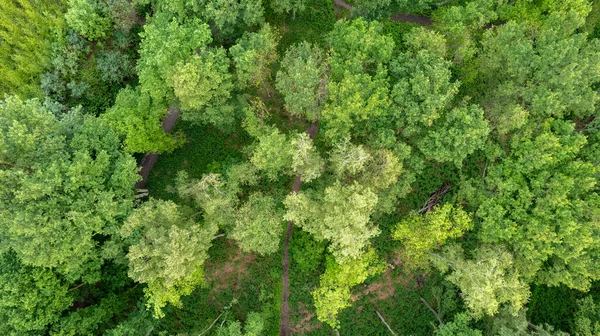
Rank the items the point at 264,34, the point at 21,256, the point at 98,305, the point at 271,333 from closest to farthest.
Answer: the point at 21,256 → the point at 264,34 → the point at 98,305 → the point at 271,333

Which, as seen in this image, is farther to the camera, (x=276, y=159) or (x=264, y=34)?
(x=264, y=34)

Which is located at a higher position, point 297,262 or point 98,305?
point 297,262

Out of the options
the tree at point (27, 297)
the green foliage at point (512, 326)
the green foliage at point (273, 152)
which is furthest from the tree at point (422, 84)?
the tree at point (27, 297)

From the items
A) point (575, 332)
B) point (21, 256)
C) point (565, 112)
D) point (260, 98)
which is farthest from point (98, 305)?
point (565, 112)

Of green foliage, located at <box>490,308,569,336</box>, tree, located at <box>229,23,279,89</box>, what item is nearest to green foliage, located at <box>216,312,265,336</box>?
green foliage, located at <box>490,308,569,336</box>

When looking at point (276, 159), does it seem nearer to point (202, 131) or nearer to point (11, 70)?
point (202, 131)

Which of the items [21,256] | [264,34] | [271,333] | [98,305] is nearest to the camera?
[21,256]

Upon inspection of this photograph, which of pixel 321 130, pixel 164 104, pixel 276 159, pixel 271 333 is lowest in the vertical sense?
pixel 271 333

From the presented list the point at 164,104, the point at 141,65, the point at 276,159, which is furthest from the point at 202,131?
the point at 276,159
